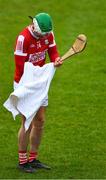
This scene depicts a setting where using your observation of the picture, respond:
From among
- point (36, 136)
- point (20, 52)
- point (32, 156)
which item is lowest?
point (32, 156)

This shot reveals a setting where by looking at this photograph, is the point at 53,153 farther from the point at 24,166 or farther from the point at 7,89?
the point at 7,89

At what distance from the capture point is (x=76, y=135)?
11117 millimetres

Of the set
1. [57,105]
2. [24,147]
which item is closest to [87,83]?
[57,105]

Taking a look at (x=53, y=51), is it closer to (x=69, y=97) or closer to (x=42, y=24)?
(x=42, y=24)

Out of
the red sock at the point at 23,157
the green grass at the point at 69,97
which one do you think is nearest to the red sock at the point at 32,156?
the red sock at the point at 23,157

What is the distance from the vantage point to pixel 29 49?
909 cm

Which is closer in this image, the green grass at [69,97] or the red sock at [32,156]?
the red sock at [32,156]

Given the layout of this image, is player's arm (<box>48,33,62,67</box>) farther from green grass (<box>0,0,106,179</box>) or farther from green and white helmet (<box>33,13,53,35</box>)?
green grass (<box>0,0,106,179</box>)

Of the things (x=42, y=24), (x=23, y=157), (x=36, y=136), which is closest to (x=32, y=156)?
(x=23, y=157)

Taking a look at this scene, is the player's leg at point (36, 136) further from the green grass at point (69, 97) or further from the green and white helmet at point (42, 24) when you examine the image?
the green and white helmet at point (42, 24)

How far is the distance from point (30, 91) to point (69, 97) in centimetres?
426

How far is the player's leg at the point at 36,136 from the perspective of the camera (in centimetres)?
932

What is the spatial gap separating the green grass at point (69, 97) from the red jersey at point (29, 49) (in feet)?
4.85

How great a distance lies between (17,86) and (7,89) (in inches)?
179
